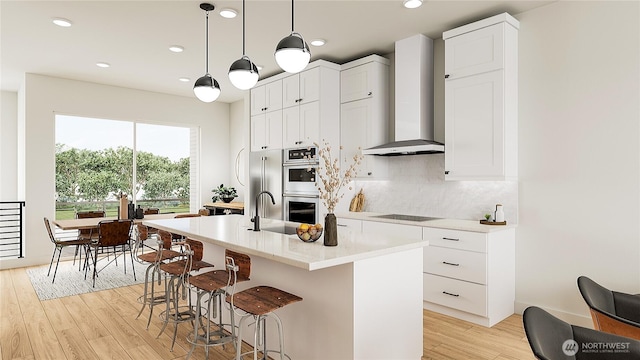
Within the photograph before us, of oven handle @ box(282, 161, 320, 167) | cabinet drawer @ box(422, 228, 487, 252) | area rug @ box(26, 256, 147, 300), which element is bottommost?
area rug @ box(26, 256, 147, 300)

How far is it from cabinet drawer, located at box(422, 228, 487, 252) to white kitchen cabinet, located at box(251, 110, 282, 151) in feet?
8.48

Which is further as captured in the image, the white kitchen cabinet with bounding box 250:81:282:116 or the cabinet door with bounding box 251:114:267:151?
the cabinet door with bounding box 251:114:267:151

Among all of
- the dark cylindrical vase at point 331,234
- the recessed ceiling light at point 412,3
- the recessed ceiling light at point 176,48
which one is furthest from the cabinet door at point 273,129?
the dark cylindrical vase at point 331,234

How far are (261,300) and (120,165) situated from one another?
5.67 metres

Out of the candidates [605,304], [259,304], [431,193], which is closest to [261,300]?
[259,304]

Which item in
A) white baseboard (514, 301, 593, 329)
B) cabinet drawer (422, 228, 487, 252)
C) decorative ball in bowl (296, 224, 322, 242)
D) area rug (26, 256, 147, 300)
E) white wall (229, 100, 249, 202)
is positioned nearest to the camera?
decorative ball in bowl (296, 224, 322, 242)

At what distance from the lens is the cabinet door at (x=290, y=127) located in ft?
16.6

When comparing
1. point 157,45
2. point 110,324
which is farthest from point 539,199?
point 157,45

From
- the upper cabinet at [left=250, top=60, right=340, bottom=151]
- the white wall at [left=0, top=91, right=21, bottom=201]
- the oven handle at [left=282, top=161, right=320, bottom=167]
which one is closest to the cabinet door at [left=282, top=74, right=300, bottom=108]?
the upper cabinet at [left=250, top=60, right=340, bottom=151]

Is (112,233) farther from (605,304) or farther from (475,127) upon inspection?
(605,304)

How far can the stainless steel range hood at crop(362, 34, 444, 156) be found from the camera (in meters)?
4.06

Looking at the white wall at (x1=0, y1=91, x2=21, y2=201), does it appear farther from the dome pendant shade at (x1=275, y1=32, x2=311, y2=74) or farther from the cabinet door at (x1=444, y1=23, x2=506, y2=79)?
the cabinet door at (x1=444, y1=23, x2=506, y2=79)

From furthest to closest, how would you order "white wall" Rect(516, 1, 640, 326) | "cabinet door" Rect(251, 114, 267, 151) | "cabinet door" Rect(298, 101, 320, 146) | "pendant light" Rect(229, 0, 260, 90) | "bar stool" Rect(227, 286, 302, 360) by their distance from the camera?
"cabinet door" Rect(251, 114, 267, 151), "cabinet door" Rect(298, 101, 320, 146), "white wall" Rect(516, 1, 640, 326), "pendant light" Rect(229, 0, 260, 90), "bar stool" Rect(227, 286, 302, 360)

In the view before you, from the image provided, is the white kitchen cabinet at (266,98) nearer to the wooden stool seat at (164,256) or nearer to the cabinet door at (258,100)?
the cabinet door at (258,100)
